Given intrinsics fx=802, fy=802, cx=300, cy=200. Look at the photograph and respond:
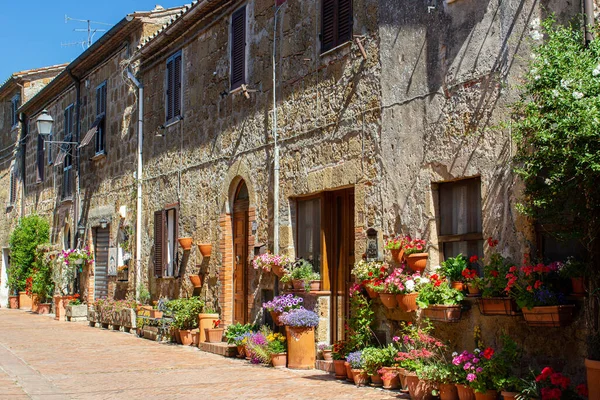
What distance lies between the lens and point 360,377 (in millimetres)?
8836

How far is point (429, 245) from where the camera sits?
8508mm

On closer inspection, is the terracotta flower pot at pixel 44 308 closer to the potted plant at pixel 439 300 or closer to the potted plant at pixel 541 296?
the potted plant at pixel 439 300

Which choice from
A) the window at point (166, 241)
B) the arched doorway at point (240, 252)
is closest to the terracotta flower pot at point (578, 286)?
the arched doorway at point (240, 252)

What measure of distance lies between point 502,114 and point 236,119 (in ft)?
20.1

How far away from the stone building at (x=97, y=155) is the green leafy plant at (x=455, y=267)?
1047 centimetres

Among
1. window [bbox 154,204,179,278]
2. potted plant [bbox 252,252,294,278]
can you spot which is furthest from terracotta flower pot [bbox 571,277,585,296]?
window [bbox 154,204,179,278]

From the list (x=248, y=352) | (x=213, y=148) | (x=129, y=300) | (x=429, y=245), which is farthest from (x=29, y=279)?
(x=429, y=245)

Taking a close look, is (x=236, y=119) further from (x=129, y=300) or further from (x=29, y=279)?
(x=29, y=279)

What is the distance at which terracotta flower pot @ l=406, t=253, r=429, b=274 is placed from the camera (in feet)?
27.7

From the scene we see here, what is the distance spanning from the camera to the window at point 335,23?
398 inches

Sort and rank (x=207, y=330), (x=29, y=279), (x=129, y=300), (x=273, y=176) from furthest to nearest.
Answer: (x=29, y=279)
(x=129, y=300)
(x=207, y=330)
(x=273, y=176)

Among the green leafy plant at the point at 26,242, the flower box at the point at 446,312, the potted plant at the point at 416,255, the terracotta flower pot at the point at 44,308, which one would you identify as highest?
the green leafy plant at the point at 26,242

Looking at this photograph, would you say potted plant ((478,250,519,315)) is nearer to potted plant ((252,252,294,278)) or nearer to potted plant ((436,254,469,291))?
potted plant ((436,254,469,291))

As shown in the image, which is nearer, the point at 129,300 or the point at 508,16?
the point at 508,16
